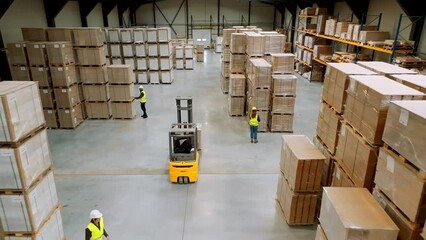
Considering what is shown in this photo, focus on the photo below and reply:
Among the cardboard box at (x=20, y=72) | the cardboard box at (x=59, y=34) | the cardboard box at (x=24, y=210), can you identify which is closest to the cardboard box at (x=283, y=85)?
the cardboard box at (x=24, y=210)

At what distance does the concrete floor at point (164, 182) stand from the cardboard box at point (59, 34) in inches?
135

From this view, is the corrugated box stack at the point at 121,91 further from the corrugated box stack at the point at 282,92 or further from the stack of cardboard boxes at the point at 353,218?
the stack of cardboard boxes at the point at 353,218

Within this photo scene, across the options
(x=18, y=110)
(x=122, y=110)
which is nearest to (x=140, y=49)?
(x=122, y=110)

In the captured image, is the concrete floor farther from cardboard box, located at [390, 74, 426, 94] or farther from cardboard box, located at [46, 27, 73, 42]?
cardboard box, located at [46, 27, 73, 42]

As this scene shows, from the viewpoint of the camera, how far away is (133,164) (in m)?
8.68

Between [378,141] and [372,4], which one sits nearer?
[378,141]

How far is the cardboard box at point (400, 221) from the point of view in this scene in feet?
11.5

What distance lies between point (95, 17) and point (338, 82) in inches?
804

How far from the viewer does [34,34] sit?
11500 millimetres

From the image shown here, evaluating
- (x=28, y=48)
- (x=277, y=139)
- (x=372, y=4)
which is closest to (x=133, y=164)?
(x=277, y=139)

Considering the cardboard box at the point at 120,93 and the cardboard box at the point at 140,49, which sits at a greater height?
the cardboard box at the point at 140,49

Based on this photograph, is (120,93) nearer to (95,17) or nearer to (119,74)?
(119,74)

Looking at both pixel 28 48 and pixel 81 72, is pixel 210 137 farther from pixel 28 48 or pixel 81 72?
pixel 28 48

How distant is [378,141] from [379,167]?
1.56 feet
